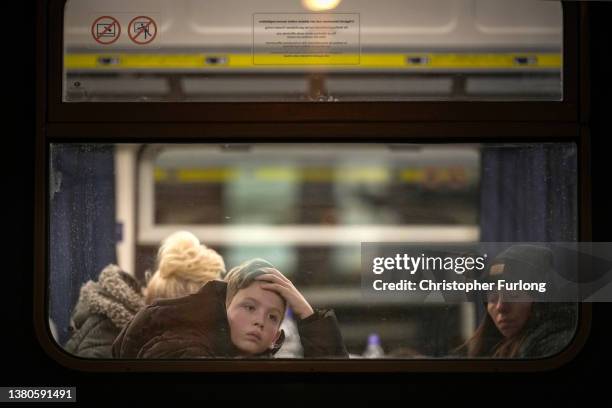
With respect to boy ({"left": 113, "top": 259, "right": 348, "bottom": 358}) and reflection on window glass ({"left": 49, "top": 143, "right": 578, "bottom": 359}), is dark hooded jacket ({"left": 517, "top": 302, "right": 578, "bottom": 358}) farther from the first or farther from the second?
boy ({"left": 113, "top": 259, "right": 348, "bottom": 358})

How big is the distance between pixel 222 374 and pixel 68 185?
0.78m

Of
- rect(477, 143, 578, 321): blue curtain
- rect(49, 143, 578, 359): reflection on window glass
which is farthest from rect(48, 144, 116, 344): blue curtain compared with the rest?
rect(477, 143, 578, 321): blue curtain

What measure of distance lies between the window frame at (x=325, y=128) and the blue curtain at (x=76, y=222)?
0.17ft

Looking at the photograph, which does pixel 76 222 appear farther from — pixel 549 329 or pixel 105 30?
pixel 549 329

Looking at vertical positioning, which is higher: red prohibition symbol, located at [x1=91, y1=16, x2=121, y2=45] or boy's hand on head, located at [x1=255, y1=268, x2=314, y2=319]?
red prohibition symbol, located at [x1=91, y1=16, x2=121, y2=45]

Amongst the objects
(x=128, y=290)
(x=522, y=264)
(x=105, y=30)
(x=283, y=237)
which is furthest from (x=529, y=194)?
(x=105, y=30)

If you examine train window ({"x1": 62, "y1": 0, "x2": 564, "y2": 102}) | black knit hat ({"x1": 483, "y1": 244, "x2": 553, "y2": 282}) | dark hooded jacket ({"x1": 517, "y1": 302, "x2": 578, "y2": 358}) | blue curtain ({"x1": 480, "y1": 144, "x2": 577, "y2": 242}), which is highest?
train window ({"x1": 62, "y1": 0, "x2": 564, "y2": 102})

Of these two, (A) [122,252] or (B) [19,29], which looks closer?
(B) [19,29]

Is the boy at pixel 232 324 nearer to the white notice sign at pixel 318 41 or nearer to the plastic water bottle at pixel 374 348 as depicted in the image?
the plastic water bottle at pixel 374 348

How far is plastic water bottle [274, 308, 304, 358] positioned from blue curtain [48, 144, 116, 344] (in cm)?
63

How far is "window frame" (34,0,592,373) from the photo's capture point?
2514mm

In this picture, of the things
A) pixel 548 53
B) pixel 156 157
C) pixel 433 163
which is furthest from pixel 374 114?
pixel 156 157

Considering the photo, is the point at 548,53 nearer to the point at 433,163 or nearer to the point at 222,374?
the point at 433,163

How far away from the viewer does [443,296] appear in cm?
261
